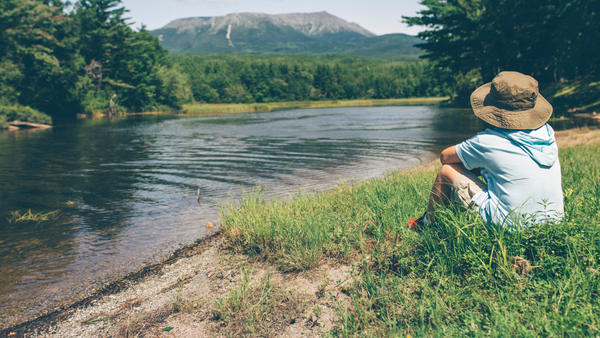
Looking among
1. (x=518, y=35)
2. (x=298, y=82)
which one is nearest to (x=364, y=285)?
(x=518, y=35)

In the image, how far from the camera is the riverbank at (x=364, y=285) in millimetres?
2436

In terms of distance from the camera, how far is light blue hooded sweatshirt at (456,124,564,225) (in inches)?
113

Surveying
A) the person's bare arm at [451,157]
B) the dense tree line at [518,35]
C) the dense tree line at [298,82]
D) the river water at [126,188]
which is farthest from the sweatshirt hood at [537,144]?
the dense tree line at [298,82]

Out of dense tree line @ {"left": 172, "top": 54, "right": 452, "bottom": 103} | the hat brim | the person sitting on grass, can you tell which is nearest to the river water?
the person sitting on grass

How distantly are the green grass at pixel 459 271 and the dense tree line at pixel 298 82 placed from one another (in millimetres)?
89830

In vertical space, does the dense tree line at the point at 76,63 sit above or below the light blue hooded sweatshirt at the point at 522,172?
above

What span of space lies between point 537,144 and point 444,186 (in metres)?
0.81

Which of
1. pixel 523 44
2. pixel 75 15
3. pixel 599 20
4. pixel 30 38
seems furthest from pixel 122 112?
pixel 599 20

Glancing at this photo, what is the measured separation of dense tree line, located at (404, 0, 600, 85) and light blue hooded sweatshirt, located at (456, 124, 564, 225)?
22.7 metres

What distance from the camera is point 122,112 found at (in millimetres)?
52969

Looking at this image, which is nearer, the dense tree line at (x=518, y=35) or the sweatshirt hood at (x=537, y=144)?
the sweatshirt hood at (x=537, y=144)

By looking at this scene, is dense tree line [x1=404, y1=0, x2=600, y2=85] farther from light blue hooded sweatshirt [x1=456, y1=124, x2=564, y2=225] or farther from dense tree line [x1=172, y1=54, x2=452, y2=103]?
dense tree line [x1=172, y1=54, x2=452, y2=103]

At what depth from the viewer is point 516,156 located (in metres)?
2.88

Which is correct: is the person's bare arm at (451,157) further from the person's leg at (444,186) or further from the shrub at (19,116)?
the shrub at (19,116)
